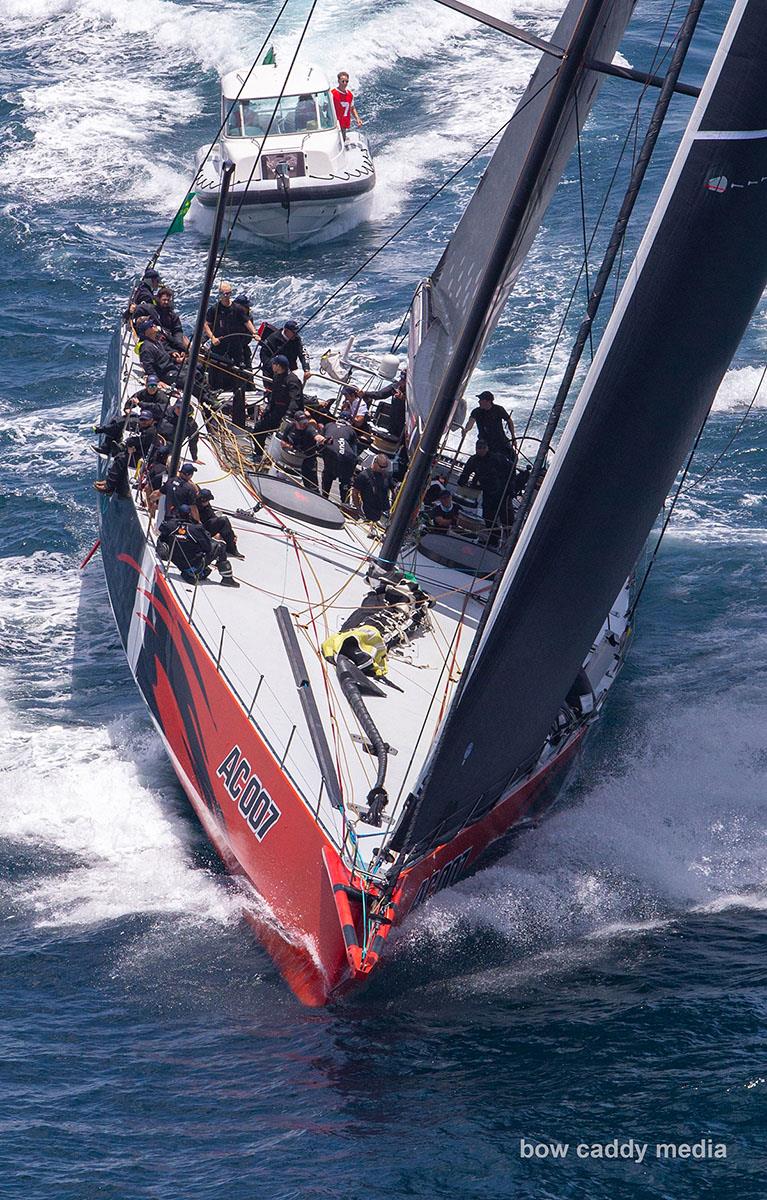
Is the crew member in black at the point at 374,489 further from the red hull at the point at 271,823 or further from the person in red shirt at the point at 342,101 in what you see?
the person in red shirt at the point at 342,101

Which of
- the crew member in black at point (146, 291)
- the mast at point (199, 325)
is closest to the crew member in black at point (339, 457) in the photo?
the mast at point (199, 325)

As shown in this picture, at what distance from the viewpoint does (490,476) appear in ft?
49.8

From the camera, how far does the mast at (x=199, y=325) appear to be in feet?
42.2

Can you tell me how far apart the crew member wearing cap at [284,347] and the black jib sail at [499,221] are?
153cm

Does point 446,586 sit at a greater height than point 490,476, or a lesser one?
lesser

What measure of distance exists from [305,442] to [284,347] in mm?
1755

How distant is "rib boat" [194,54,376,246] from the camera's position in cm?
2553

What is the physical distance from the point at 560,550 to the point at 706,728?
5.69 metres

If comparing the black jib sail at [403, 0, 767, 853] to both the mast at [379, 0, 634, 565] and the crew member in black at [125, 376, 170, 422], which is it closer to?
the mast at [379, 0, 634, 565]

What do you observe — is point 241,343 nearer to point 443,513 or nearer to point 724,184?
point 443,513

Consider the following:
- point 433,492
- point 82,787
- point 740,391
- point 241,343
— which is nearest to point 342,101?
point 740,391

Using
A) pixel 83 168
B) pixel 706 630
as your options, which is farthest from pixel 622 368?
pixel 83 168

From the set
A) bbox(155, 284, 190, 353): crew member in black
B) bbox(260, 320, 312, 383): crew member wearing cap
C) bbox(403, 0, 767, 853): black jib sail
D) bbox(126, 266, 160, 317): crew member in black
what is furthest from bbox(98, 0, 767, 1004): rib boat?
bbox(126, 266, 160, 317): crew member in black

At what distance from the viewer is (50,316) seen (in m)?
23.9
